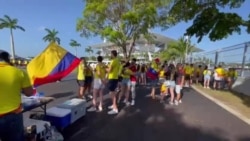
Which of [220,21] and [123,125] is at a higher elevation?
[220,21]

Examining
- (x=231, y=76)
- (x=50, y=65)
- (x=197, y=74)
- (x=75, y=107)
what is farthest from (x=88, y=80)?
(x=197, y=74)

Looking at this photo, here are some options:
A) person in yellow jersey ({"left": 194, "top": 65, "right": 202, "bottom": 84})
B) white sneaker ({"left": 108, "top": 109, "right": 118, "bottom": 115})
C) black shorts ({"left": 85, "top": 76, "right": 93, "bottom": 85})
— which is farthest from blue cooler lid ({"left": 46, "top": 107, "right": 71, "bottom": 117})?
person in yellow jersey ({"left": 194, "top": 65, "right": 202, "bottom": 84})

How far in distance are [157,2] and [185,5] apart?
18.3 meters

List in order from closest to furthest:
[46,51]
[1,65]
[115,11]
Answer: [1,65] < [46,51] < [115,11]

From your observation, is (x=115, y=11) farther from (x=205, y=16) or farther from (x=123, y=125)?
(x=123, y=125)

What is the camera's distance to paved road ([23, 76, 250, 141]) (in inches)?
226

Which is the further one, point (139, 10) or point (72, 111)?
point (139, 10)

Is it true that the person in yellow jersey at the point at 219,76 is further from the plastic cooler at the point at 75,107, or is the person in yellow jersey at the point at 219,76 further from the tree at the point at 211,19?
the plastic cooler at the point at 75,107

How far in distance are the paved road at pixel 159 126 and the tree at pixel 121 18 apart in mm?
18040

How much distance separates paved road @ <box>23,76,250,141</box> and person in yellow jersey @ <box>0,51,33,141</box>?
2327 millimetres

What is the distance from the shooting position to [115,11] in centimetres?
2798

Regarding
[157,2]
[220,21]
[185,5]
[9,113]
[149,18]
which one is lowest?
[9,113]

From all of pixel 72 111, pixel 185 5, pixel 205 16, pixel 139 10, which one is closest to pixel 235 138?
pixel 72 111

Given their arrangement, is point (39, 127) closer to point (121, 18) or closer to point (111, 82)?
point (111, 82)
